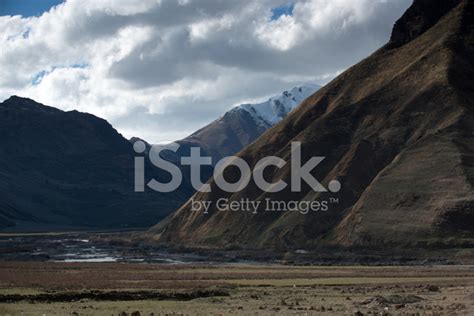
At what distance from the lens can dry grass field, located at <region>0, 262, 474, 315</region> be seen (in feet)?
128

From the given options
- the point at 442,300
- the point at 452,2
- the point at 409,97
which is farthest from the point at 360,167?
the point at 442,300

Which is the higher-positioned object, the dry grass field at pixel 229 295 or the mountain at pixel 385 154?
the mountain at pixel 385 154

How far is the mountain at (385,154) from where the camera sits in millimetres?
115938

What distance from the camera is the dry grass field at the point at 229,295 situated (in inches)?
1537

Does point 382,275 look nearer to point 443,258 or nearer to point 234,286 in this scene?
point 234,286

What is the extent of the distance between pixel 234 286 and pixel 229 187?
10764 cm

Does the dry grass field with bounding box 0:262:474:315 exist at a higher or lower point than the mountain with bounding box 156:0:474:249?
lower

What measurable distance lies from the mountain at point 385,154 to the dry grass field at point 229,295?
147 feet

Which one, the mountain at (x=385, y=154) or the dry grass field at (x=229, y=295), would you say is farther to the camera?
the mountain at (x=385, y=154)

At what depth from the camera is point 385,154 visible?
5556 inches

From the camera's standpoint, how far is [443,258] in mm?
98312

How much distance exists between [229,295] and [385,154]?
9668cm

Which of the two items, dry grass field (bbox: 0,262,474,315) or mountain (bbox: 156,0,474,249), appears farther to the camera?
mountain (bbox: 156,0,474,249)

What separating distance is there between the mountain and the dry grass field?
44734mm
